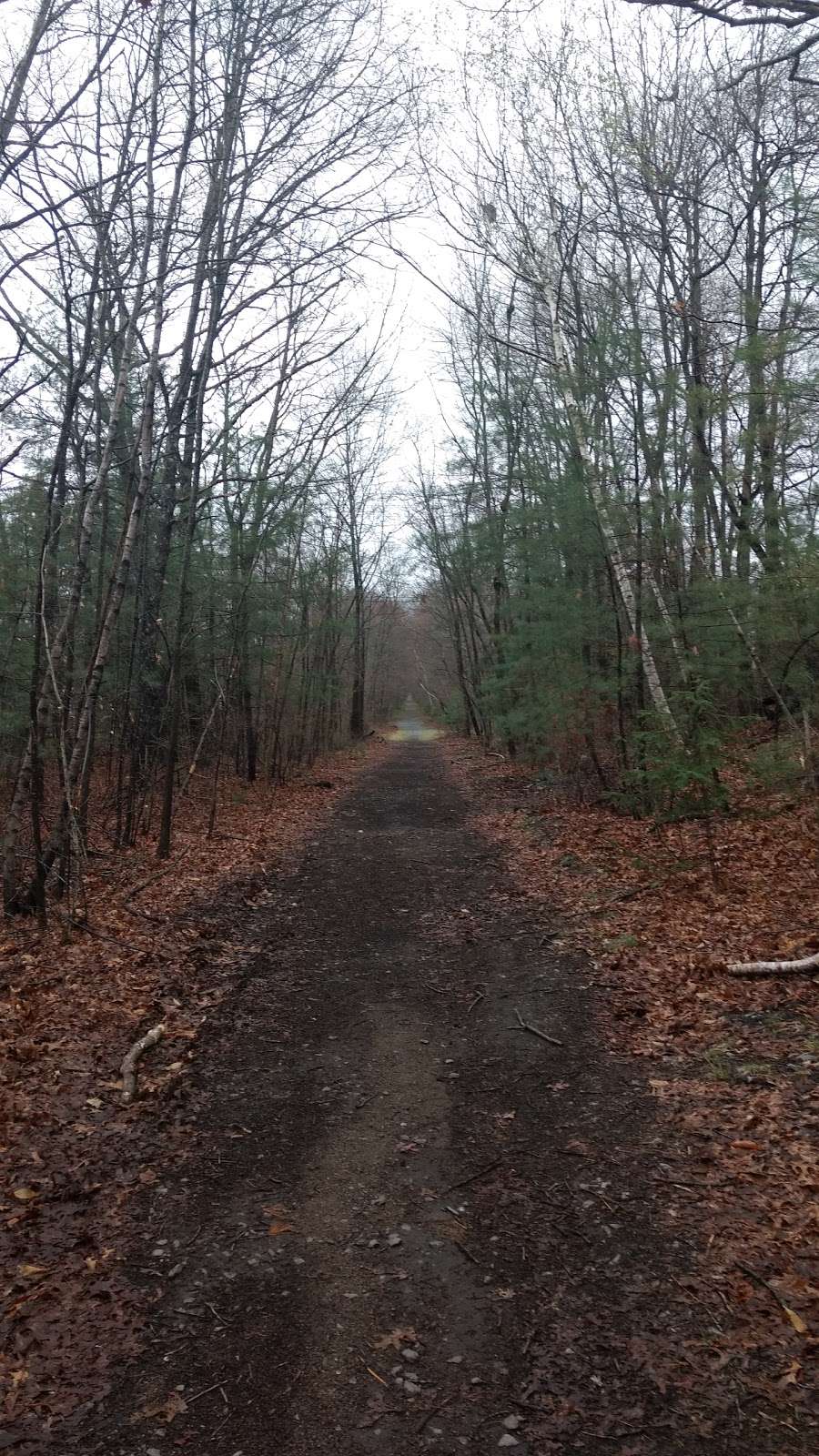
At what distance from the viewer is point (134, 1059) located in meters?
5.19

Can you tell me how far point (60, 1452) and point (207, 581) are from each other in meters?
13.2

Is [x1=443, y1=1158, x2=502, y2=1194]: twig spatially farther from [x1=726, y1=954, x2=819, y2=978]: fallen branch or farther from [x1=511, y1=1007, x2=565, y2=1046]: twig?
[x1=726, y1=954, x2=819, y2=978]: fallen branch

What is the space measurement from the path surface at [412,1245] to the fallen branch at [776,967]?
1123 mm

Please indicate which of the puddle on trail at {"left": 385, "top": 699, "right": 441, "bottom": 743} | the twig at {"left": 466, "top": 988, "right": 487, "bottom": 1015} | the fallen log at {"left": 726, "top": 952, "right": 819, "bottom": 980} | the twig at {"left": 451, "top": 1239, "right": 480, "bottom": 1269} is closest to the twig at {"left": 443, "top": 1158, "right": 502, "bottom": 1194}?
the twig at {"left": 451, "top": 1239, "right": 480, "bottom": 1269}

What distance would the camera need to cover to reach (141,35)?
6883 millimetres

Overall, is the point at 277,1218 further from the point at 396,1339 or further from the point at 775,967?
the point at 775,967

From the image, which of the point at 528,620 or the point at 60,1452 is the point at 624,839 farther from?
the point at 60,1452

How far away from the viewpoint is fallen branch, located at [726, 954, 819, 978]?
5988mm

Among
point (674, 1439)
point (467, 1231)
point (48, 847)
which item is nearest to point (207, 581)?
point (48, 847)

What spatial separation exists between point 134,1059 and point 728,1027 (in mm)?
3794

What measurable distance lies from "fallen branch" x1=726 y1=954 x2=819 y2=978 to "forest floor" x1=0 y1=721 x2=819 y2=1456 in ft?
0.49

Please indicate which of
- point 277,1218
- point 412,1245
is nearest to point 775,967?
point 412,1245

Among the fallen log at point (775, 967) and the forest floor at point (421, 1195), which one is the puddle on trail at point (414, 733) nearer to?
the forest floor at point (421, 1195)

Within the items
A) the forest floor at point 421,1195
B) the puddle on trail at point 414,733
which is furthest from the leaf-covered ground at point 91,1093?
the puddle on trail at point 414,733
